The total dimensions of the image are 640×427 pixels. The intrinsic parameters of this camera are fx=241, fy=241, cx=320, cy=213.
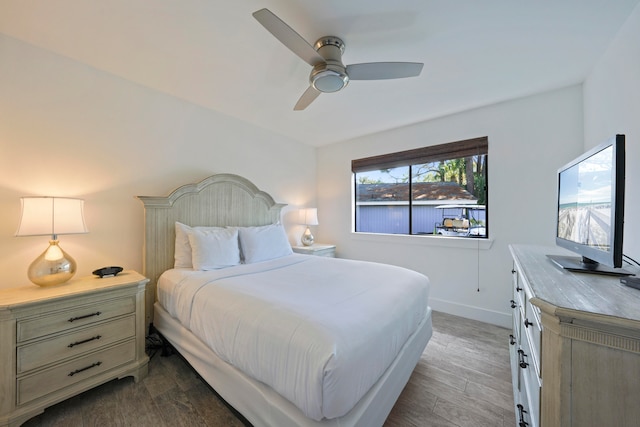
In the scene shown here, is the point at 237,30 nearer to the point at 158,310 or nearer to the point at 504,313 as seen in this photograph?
the point at 158,310

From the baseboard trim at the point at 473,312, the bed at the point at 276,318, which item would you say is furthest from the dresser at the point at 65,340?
the baseboard trim at the point at 473,312

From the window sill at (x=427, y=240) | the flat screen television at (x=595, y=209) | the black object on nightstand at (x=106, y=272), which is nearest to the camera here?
the flat screen television at (x=595, y=209)

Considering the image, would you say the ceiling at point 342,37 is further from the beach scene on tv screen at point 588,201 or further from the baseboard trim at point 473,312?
the baseboard trim at point 473,312

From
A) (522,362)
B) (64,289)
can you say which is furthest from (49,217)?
(522,362)

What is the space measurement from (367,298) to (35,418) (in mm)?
2203

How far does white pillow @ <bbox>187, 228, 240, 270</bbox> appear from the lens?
225 cm

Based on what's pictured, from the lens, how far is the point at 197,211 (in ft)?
8.81

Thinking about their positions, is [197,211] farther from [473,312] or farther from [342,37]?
[473,312]

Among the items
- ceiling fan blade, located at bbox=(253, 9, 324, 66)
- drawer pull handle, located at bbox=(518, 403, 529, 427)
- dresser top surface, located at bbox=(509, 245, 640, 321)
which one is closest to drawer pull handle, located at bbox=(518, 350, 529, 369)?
drawer pull handle, located at bbox=(518, 403, 529, 427)

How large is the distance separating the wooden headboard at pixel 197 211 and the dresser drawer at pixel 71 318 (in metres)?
0.56

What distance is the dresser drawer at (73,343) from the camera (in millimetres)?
1442

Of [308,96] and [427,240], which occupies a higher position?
[308,96]

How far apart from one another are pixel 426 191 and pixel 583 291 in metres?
2.60

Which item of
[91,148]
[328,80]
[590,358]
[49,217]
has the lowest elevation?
[590,358]
